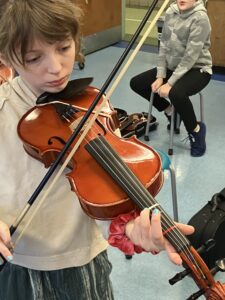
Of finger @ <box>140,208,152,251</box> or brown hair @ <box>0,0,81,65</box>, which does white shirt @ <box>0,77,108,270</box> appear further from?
finger @ <box>140,208,152,251</box>

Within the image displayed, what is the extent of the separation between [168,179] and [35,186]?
4.99 ft

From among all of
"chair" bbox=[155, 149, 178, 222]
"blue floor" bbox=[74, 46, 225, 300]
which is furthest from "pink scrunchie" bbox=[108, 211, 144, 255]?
"blue floor" bbox=[74, 46, 225, 300]

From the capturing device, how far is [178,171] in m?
2.40

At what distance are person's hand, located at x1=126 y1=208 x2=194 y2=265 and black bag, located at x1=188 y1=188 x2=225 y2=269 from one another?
91 cm

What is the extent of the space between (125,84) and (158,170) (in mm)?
2840

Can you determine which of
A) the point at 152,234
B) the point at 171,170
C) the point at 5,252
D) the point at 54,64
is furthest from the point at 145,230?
the point at 171,170

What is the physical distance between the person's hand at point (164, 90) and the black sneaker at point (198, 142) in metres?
0.29

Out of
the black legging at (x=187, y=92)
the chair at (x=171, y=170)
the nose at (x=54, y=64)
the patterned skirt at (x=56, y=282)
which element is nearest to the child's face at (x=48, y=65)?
the nose at (x=54, y=64)

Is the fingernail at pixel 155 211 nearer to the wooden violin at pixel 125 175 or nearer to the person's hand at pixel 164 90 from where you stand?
the wooden violin at pixel 125 175

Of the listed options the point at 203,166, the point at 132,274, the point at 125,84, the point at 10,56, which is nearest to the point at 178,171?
the point at 203,166

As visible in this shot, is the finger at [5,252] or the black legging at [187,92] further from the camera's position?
the black legging at [187,92]

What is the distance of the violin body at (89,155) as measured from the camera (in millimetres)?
781

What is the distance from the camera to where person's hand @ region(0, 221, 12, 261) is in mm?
712

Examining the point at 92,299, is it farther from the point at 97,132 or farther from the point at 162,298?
the point at 162,298
